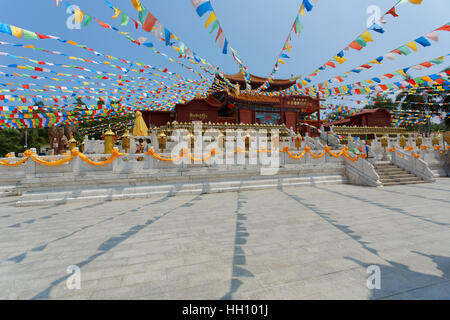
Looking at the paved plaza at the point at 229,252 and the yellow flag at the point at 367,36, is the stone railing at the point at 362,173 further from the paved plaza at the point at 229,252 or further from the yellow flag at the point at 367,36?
the yellow flag at the point at 367,36

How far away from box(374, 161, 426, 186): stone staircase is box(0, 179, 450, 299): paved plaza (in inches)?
203

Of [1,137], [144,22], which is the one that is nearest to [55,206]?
[144,22]

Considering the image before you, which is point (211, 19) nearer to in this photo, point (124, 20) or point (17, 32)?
point (124, 20)

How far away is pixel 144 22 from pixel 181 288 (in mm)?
6957

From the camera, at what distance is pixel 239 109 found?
2319cm

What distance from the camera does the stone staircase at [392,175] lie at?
1081 cm

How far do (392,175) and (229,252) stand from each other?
12705mm

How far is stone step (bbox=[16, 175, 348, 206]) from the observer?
7156 millimetres

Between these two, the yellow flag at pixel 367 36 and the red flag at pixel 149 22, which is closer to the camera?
the red flag at pixel 149 22

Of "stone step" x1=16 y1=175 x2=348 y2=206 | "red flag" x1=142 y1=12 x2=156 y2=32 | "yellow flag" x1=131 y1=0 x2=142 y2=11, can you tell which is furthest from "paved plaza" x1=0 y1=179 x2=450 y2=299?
"yellow flag" x1=131 y1=0 x2=142 y2=11

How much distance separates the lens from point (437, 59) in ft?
28.9

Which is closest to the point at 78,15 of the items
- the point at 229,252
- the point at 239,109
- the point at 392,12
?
the point at 229,252

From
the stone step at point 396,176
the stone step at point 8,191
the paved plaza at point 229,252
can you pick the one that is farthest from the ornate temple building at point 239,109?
the paved plaza at point 229,252

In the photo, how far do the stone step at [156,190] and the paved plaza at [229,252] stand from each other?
114 centimetres
